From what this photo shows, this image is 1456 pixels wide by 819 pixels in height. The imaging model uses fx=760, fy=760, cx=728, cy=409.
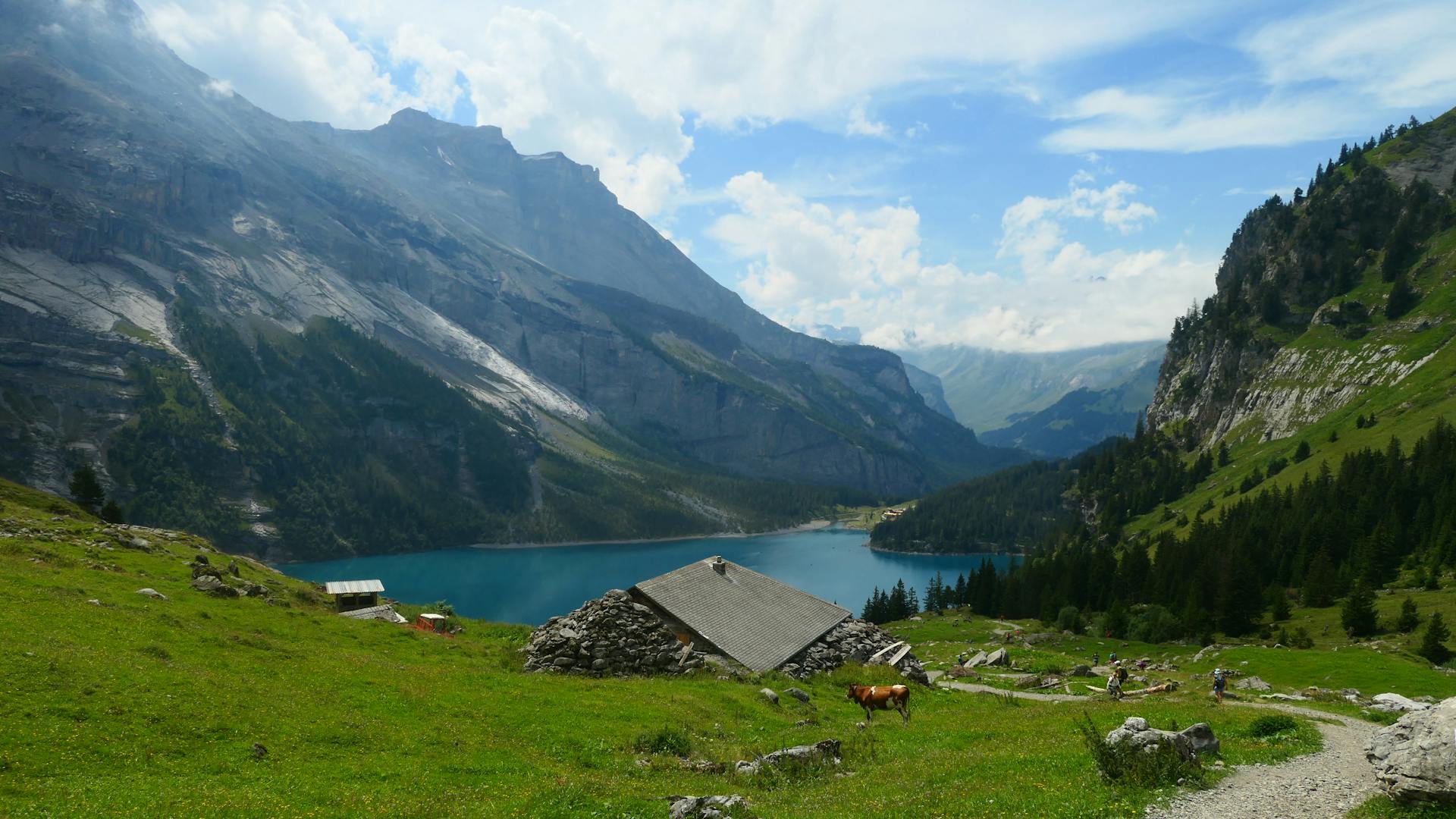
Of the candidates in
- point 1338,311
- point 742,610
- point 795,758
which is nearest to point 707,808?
point 795,758

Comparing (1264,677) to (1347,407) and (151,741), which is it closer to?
(151,741)

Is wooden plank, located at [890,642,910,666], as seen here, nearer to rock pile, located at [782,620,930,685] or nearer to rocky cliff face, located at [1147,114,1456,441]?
rock pile, located at [782,620,930,685]

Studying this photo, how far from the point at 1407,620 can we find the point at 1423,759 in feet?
200

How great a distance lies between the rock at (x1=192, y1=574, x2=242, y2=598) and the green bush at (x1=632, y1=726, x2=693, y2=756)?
90.3ft

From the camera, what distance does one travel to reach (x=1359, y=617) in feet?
195

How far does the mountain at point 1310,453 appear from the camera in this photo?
79.1 m

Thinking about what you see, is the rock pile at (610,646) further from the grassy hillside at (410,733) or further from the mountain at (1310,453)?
the mountain at (1310,453)

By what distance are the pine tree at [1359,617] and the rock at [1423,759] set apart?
58495mm

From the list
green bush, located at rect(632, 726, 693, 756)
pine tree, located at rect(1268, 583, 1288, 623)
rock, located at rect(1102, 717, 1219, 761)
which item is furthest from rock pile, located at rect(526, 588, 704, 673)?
pine tree, located at rect(1268, 583, 1288, 623)

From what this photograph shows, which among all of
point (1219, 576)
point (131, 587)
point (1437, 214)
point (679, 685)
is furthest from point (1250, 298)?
point (131, 587)

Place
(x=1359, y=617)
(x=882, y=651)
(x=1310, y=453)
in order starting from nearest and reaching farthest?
(x=882, y=651) → (x=1359, y=617) → (x=1310, y=453)

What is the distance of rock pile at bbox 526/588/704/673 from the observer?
3347 cm

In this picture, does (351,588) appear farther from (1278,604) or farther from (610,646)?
(1278,604)

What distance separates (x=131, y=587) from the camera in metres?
34.3
